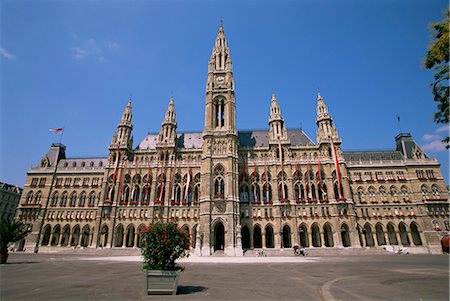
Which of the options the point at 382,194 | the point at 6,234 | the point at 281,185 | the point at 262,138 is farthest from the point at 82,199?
the point at 382,194

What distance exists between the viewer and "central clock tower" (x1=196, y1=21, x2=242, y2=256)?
147 ft

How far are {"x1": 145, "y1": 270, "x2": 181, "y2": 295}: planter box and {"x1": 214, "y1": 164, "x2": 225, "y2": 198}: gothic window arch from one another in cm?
3812

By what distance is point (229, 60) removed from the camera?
59594 millimetres

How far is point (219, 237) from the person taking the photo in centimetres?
4969

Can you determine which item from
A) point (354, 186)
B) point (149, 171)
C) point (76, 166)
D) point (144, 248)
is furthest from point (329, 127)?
point (76, 166)

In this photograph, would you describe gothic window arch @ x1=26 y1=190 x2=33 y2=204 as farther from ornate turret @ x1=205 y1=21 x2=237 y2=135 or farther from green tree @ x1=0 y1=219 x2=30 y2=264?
ornate turret @ x1=205 y1=21 x2=237 y2=135

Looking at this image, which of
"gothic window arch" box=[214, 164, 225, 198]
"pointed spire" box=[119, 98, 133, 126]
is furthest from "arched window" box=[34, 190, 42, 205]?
"gothic window arch" box=[214, 164, 225, 198]

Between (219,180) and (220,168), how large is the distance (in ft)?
8.61

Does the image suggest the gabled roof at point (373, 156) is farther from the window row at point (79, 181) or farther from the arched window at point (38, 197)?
the arched window at point (38, 197)

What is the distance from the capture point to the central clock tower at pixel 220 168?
4494 centimetres

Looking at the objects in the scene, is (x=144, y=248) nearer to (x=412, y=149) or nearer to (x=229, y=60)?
(x=229, y=60)

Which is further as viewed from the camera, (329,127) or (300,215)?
(329,127)

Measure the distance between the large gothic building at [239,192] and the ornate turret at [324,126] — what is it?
245mm

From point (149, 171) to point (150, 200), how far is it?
6.81 meters
